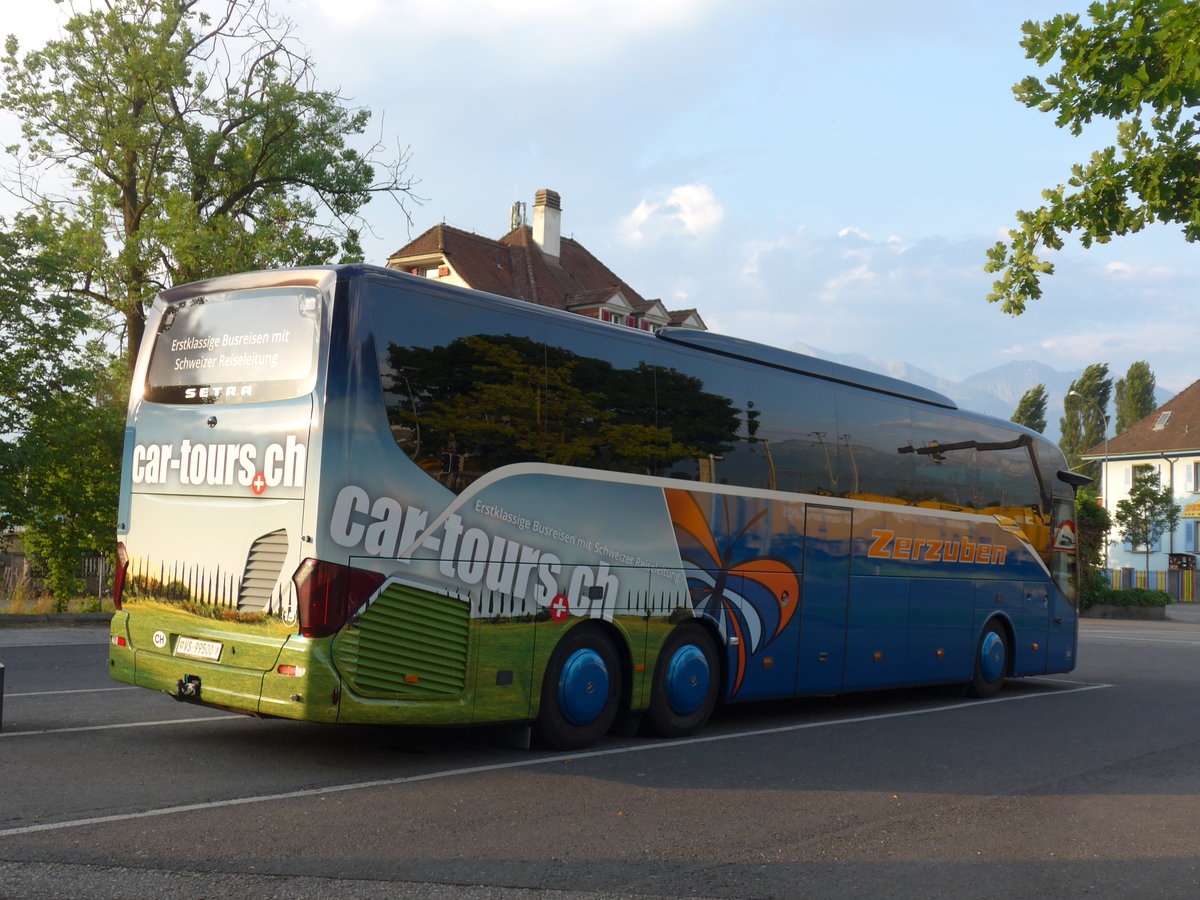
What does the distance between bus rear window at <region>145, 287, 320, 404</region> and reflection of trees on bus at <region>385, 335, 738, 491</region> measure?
25.9 inches

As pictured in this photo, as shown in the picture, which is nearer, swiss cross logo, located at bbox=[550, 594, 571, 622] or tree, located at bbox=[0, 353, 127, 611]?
swiss cross logo, located at bbox=[550, 594, 571, 622]

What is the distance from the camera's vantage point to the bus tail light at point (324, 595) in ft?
26.3

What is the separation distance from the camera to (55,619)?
71.2 feet

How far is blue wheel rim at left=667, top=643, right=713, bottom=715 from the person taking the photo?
1070 centimetres

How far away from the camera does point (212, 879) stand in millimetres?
5625

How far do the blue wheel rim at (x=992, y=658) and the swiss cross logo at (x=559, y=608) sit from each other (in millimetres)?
8018

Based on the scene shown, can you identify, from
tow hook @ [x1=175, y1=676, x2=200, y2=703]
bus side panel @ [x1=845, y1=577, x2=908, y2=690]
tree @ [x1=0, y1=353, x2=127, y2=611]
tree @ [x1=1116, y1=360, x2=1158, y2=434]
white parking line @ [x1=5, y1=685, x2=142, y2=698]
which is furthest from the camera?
tree @ [x1=1116, y1=360, x2=1158, y2=434]

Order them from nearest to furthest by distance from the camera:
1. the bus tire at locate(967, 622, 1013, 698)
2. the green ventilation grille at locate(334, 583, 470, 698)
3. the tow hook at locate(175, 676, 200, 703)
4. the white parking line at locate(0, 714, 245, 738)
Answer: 1. the green ventilation grille at locate(334, 583, 470, 698)
2. the tow hook at locate(175, 676, 200, 703)
3. the white parking line at locate(0, 714, 245, 738)
4. the bus tire at locate(967, 622, 1013, 698)

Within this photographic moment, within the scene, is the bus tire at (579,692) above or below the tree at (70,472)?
below

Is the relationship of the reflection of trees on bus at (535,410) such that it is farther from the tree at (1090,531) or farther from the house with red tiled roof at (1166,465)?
the house with red tiled roof at (1166,465)

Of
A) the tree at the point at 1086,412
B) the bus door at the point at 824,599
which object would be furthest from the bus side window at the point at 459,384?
the tree at the point at 1086,412

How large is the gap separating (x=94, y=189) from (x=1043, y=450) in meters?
21.5

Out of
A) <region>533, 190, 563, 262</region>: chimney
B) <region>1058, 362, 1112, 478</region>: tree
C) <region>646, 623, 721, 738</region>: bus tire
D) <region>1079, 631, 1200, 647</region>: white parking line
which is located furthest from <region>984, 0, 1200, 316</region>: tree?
<region>1058, 362, 1112, 478</region>: tree

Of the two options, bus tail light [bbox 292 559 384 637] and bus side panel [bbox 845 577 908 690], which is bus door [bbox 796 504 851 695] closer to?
bus side panel [bbox 845 577 908 690]
